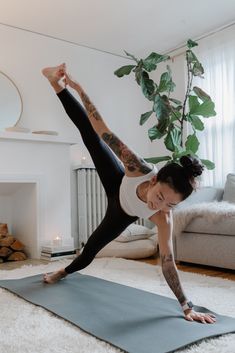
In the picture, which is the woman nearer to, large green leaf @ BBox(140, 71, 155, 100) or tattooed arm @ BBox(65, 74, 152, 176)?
tattooed arm @ BBox(65, 74, 152, 176)

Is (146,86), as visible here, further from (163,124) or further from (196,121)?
(196,121)

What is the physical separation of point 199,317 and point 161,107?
212 cm

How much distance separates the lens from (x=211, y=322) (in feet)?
5.06

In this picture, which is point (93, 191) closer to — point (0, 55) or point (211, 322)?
point (0, 55)

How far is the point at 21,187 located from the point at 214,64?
8.35 feet

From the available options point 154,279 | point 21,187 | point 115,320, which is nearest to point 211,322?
point 115,320

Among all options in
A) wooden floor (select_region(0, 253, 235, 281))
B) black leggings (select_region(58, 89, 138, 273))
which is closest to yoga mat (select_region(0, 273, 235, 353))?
black leggings (select_region(58, 89, 138, 273))

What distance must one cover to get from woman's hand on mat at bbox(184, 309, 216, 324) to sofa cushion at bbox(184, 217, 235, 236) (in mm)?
1146

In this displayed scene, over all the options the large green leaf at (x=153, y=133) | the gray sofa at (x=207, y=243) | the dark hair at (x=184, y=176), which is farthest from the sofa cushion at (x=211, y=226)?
the dark hair at (x=184, y=176)

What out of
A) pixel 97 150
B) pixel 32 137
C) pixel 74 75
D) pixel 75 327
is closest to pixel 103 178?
pixel 97 150

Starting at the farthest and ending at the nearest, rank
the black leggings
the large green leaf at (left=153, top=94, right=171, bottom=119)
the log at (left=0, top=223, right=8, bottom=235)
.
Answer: the log at (left=0, top=223, right=8, bottom=235) → the large green leaf at (left=153, top=94, right=171, bottom=119) → the black leggings

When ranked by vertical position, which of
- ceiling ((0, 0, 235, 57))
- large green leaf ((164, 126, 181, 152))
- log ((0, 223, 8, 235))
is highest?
ceiling ((0, 0, 235, 57))

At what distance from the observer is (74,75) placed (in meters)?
4.28

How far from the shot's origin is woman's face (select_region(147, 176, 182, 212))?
1471 mm
